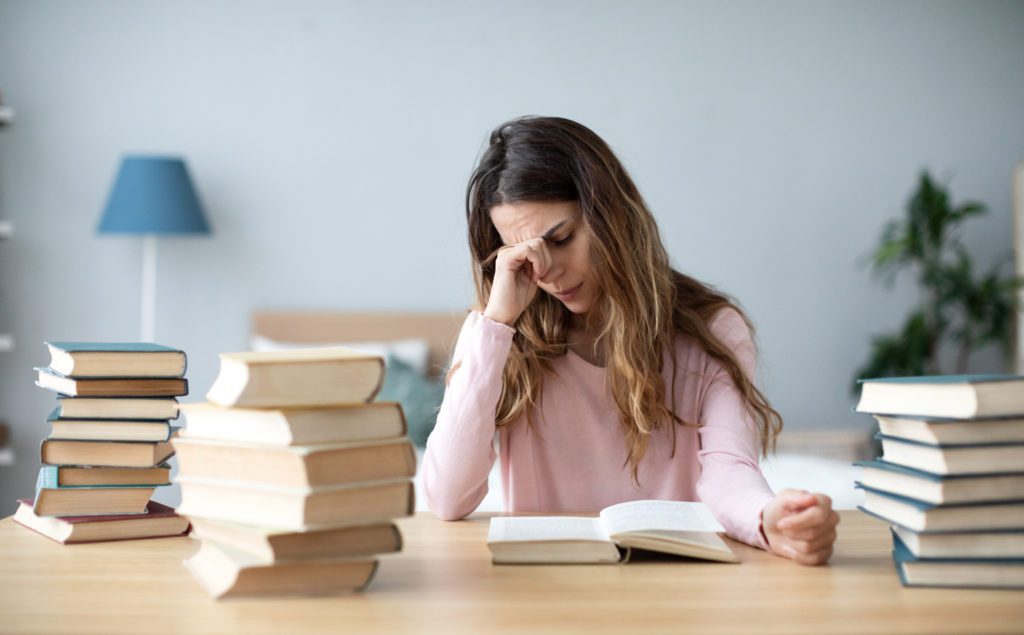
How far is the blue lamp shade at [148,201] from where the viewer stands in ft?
11.6

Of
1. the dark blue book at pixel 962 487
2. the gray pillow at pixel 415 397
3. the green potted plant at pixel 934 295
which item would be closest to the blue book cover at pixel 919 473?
the dark blue book at pixel 962 487

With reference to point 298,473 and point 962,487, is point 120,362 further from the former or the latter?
point 962,487

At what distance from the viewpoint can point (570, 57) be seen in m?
3.90

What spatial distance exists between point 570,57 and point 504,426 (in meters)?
2.50

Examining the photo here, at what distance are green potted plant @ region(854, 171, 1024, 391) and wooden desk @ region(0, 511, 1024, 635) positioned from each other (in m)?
2.66

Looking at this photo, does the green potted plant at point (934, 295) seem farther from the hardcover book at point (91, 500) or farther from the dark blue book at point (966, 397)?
the hardcover book at point (91, 500)

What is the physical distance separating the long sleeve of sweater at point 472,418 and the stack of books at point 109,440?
38cm

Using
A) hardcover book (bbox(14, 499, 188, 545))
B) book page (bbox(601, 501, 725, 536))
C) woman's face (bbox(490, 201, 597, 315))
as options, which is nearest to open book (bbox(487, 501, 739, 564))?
book page (bbox(601, 501, 725, 536))

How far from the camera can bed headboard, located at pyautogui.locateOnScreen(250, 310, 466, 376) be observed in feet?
12.6

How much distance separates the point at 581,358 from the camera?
1.73 m

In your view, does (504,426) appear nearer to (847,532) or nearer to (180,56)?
(847,532)

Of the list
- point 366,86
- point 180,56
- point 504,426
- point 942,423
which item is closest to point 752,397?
point 504,426

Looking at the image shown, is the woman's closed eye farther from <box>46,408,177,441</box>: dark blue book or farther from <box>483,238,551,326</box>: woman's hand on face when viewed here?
<box>46,408,177,441</box>: dark blue book

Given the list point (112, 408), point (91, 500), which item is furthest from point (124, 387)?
point (91, 500)
